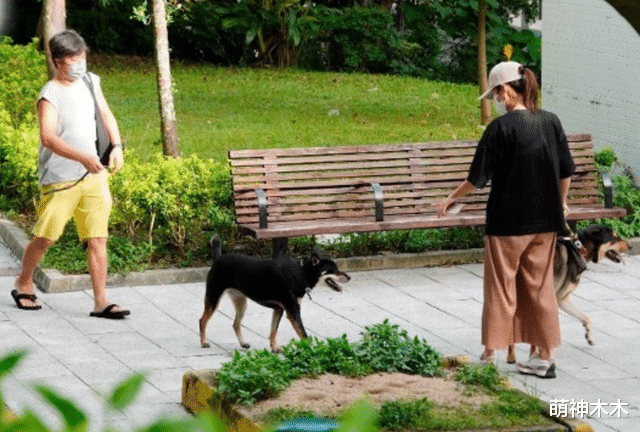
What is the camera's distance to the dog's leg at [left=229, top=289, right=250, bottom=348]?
8.34 m

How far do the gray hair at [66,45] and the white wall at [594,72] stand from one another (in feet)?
18.5

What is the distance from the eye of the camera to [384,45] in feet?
87.8

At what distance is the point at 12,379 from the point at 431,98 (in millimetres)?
14692

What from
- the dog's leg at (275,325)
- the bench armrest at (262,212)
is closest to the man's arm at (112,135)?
the bench armrest at (262,212)

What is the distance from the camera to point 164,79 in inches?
508

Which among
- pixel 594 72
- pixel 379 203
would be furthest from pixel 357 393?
pixel 594 72

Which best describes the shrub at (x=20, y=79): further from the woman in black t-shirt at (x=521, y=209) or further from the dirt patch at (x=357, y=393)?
the dirt patch at (x=357, y=393)

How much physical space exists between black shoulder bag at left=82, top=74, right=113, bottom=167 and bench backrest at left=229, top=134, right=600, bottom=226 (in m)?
1.65

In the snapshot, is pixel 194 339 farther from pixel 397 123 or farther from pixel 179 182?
pixel 397 123

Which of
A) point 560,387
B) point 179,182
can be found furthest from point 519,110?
point 179,182

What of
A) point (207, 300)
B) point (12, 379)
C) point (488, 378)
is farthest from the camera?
point (207, 300)

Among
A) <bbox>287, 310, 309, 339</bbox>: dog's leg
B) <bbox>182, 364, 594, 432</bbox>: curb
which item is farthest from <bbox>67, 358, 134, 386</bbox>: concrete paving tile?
<bbox>287, 310, 309, 339</bbox>: dog's leg

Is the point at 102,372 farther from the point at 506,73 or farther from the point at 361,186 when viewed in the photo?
the point at 361,186

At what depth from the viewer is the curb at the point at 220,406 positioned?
20.7 ft
